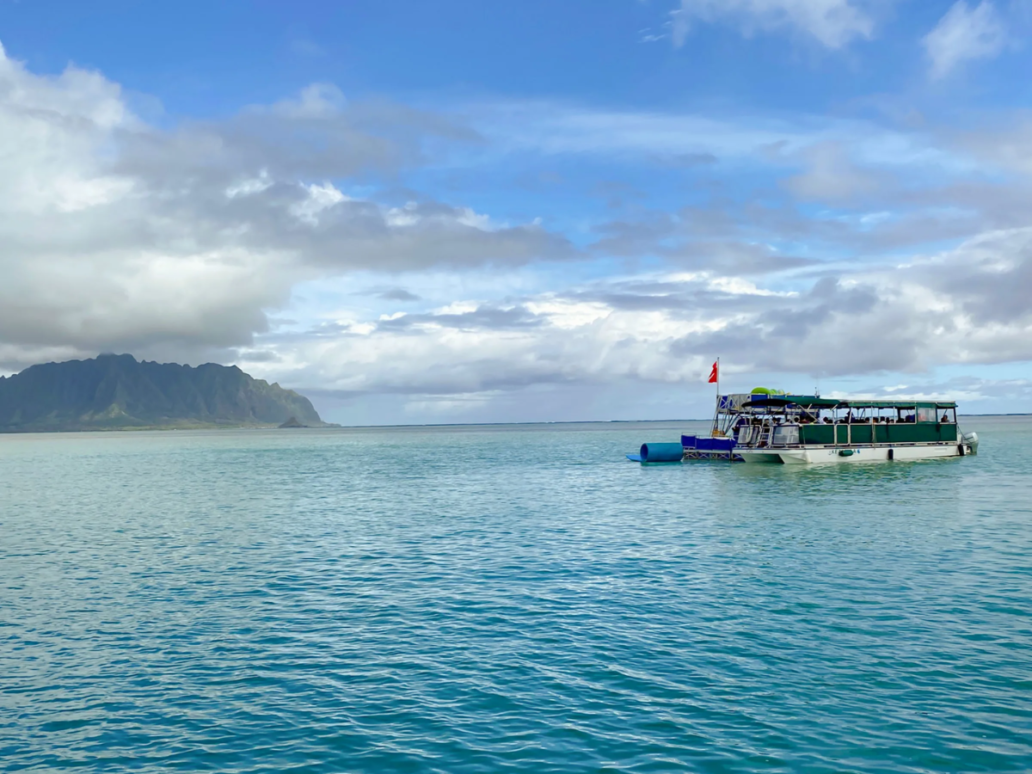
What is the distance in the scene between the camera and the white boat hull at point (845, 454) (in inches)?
3346

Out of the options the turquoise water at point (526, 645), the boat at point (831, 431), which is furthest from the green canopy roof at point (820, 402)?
the turquoise water at point (526, 645)

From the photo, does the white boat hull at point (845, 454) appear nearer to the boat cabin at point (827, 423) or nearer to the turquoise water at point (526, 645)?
the boat cabin at point (827, 423)

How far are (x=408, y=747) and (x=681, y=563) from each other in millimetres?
19186

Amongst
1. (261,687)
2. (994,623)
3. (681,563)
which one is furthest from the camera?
(681,563)

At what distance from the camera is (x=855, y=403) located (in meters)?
88.2

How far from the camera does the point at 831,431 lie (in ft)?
289

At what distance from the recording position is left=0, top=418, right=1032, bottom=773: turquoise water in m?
13.6

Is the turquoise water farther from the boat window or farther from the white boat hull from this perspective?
the boat window

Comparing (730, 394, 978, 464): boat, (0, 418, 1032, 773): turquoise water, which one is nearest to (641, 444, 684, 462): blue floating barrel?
(730, 394, 978, 464): boat

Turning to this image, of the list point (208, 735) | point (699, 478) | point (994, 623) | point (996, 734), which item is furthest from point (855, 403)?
point (208, 735)

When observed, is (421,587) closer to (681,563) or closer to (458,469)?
(681,563)

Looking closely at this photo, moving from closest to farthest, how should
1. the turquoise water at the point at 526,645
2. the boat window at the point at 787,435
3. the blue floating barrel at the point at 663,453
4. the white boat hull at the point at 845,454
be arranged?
1. the turquoise water at the point at 526,645
2. the white boat hull at the point at 845,454
3. the boat window at the point at 787,435
4. the blue floating barrel at the point at 663,453

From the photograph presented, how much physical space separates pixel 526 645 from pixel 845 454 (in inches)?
3082

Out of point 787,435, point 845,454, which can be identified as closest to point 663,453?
point 787,435
